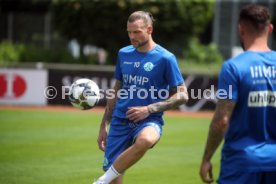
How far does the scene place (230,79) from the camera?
193 inches

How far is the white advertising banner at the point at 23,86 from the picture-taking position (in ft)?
76.9

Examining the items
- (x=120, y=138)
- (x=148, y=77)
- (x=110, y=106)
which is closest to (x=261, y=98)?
(x=148, y=77)

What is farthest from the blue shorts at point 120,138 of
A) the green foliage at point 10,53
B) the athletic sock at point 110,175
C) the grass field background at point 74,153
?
the green foliage at point 10,53

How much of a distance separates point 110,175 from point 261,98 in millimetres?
2267

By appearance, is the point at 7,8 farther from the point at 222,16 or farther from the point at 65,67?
the point at 65,67

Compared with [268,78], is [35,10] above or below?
below

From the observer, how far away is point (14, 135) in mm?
15648

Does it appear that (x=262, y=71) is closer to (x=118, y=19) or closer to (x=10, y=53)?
(x=118, y=19)

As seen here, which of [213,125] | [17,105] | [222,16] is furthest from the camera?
[222,16]

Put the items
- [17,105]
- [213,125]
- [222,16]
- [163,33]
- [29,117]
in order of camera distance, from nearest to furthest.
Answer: [213,125] < [29,117] < [17,105] < [163,33] < [222,16]

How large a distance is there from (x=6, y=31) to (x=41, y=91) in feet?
72.8

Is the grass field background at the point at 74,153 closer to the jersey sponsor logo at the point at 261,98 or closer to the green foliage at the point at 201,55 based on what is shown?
the jersey sponsor logo at the point at 261,98

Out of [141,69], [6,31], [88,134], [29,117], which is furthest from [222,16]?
[141,69]

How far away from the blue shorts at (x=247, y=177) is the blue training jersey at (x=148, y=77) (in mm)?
1993
